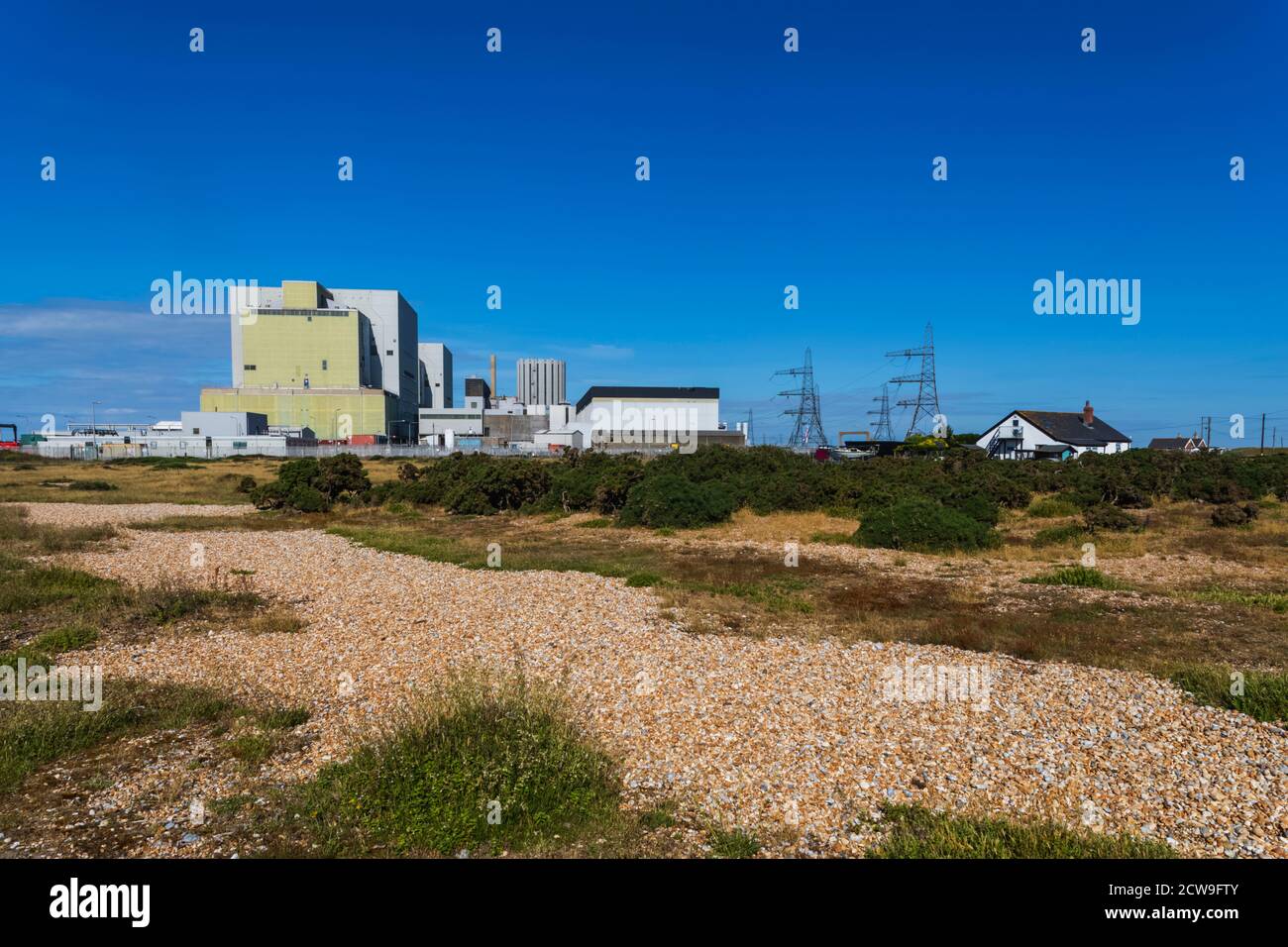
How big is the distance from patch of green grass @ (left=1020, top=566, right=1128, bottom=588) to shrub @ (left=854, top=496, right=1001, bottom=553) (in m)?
4.48

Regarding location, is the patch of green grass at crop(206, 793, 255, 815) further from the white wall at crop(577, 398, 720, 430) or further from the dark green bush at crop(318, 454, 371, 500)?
the white wall at crop(577, 398, 720, 430)

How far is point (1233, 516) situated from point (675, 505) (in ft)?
70.6

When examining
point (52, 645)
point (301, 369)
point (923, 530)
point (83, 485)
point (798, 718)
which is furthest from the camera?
point (301, 369)

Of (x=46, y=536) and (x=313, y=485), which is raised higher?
(x=313, y=485)

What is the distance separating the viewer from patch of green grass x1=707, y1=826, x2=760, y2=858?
5.73 meters

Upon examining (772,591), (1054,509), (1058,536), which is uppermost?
(1054,509)

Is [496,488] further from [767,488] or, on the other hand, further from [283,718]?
[283,718]

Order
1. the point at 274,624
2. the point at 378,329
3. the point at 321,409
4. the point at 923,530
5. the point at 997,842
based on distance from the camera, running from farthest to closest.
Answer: the point at 378,329 < the point at 321,409 < the point at 923,530 < the point at 274,624 < the point at 997,842

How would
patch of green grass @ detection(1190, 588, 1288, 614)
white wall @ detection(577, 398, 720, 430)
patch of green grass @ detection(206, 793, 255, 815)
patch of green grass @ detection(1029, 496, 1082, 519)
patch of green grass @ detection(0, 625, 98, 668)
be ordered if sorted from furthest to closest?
white wall @ detection(577, 398, 720, 430), patch of green grass @ detection(1029, 496, 1082, 519), patch of green grass @ detection(1190, 588, 1288, 614), patch of green grass @ detection(0, 625, 98, 668), patch of green grass @ detection(206, 793, 255, 815)

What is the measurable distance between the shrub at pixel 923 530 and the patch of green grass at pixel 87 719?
2027cm

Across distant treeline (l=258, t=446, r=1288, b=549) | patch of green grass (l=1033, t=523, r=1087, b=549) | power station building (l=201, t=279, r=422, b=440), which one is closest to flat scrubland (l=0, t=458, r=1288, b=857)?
patch of green grass (l=1033, t=523, r=1087, b=549)

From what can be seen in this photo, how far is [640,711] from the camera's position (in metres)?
8.90

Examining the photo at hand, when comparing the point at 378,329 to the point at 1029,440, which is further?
the point at 378,329

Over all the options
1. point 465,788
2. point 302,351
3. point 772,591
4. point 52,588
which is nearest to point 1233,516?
point 772,591
